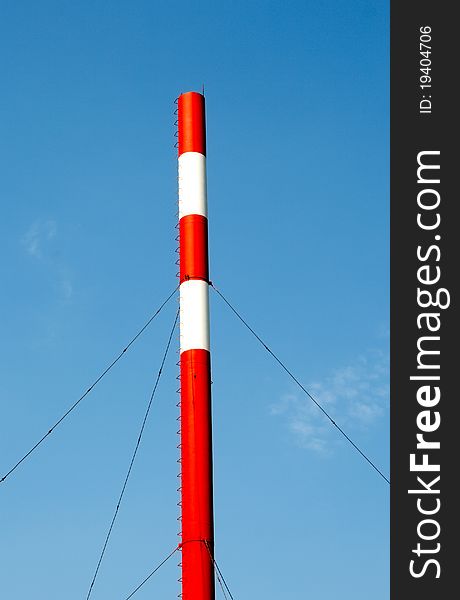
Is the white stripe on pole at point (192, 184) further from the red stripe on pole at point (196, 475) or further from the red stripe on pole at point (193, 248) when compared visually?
the red stripe on pole at point (196, 475)

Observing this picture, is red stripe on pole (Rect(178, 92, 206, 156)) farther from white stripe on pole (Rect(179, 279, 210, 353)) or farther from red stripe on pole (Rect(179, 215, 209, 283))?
white stripe on pole (Rect(179, 279, 210, 353))

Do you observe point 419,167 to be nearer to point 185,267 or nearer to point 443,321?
point 443,321

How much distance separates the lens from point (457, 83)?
88.2ft

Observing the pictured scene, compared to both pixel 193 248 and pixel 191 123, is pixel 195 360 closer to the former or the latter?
pixel 193 248

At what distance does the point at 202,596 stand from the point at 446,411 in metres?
7.62

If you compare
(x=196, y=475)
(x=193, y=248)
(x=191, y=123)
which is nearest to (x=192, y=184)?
(x=191, y=123)

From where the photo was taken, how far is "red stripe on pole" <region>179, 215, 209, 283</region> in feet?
96.4

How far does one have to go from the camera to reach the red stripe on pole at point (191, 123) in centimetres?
3095

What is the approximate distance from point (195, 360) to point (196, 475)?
3.17 metres

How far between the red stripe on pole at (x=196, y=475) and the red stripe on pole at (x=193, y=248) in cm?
228

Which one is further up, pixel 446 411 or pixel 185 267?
pixel 185 267

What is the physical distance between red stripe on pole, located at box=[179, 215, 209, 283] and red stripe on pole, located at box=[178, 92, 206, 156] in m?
2.35

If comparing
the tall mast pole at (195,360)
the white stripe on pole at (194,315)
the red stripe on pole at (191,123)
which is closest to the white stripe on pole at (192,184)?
the tall mast pole at (195,360)

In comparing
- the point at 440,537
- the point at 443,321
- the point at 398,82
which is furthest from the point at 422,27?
the point at 440,537
